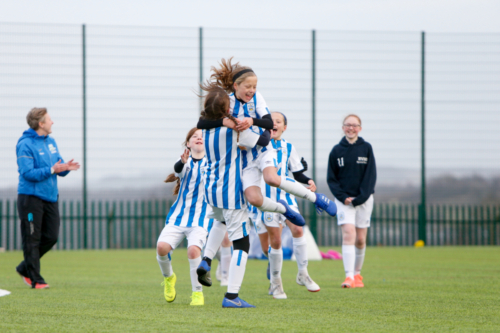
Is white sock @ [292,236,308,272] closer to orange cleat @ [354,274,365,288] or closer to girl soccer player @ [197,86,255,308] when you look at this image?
orange cleat @ [354,274,365,288]

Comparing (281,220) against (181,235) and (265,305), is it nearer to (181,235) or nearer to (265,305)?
(181,235)

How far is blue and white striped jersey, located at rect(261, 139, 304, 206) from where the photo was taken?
19.7ft

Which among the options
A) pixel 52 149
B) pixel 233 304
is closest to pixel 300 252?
pixel 233 304

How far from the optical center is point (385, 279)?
7.45 m

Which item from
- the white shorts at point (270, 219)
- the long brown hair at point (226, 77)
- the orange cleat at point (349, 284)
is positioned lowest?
the orange cleat at point (349, 284)

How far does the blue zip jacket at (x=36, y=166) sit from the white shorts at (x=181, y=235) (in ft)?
6.48

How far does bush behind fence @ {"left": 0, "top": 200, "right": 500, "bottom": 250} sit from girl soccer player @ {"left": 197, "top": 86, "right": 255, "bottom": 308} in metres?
11.2

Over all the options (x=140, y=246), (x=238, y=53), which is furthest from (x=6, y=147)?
(x=238, y=53)

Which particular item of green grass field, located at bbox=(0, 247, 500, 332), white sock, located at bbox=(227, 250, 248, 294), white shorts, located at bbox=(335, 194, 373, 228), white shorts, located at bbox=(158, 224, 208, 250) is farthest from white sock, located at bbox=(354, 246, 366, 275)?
white sock, located at bbox=(227, 250, 248, 294)

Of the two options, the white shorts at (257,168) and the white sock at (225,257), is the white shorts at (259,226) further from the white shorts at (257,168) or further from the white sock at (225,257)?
the white shorts at (257,168)

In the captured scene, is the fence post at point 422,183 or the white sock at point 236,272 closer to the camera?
the white sock at point 236,272

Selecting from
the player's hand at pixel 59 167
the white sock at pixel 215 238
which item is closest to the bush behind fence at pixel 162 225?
the player's hand at pixel 59 167

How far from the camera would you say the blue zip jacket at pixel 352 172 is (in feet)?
22.6

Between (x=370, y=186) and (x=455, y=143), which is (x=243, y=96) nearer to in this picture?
(x=370, y=186)
